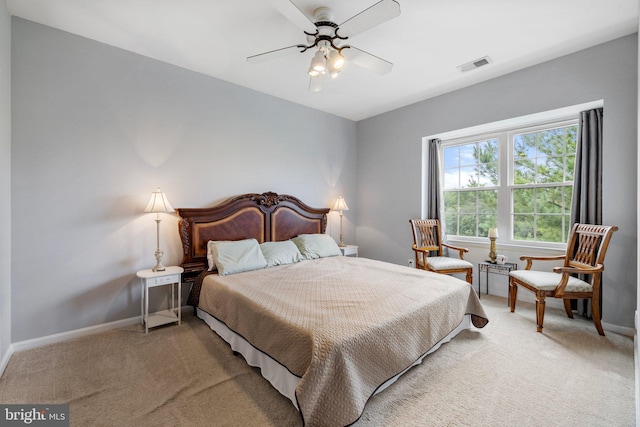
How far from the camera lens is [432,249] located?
13.4ft

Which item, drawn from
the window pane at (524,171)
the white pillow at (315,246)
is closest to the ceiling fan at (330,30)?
the white pillow at (315,246)

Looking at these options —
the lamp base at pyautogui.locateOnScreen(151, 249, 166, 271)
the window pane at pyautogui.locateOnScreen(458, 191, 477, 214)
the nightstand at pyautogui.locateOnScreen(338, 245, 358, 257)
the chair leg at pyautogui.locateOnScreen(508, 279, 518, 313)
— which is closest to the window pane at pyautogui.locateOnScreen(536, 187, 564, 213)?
the window pane at pyautogui.locateOnScreen(458, 191, 477, 214)

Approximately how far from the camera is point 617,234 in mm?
2850

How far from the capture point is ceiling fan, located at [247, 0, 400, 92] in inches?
77.1

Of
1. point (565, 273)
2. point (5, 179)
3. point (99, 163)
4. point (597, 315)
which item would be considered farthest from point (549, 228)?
point (5, 179)

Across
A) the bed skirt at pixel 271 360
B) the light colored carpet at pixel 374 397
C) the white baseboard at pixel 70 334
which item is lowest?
the light colored carpet at pixel 374 397

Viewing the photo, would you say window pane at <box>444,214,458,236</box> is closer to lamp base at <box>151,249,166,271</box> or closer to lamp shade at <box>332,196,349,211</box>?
lamp shade at <box>332,196,349,211</box>

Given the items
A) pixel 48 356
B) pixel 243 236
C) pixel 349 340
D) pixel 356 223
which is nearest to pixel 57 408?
pixel 48 356

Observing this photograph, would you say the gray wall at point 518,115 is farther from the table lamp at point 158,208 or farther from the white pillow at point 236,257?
the table lamp at point 158,208

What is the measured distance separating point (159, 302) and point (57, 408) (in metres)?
1.50

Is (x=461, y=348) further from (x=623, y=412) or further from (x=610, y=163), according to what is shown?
(x=610, y=163)

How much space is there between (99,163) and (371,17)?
2.88 metres

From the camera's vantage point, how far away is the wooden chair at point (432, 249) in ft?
12.1

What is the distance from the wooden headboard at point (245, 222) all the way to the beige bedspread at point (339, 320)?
0.54 m
